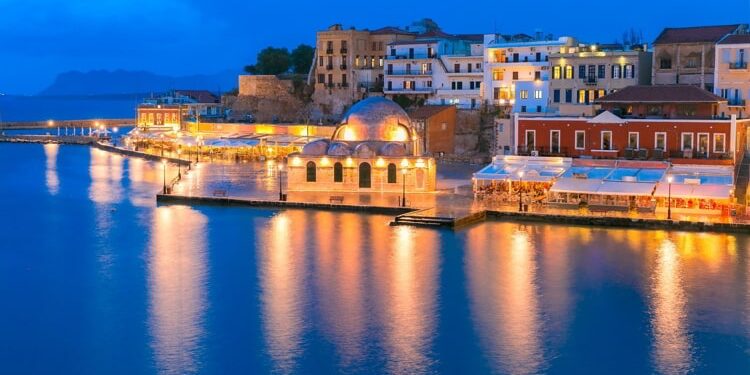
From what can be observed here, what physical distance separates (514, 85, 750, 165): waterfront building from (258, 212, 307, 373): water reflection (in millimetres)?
12415

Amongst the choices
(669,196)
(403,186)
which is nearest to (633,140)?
(669,196)

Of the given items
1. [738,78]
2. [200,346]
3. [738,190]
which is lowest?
[200,346]

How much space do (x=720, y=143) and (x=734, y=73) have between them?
7.89m

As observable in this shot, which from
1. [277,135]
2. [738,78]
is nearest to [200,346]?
[738,78]

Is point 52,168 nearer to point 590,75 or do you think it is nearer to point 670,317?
point 590,75

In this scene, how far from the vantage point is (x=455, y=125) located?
197ft

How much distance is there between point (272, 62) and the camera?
82.2m

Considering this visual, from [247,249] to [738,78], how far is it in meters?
26.8

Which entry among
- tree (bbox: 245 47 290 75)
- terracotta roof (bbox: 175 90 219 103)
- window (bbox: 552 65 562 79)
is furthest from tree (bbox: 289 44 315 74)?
window (bbox: 552 65 562 79)

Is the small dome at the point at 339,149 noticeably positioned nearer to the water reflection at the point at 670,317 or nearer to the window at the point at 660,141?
the window at the point at 660,141

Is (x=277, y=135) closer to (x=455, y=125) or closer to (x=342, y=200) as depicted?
(x=455, y=125)

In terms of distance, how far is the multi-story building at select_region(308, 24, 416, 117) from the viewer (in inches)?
2734

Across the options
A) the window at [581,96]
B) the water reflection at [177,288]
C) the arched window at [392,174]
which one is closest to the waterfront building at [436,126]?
the window at [581,96]

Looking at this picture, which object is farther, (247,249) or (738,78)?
(738,78)
